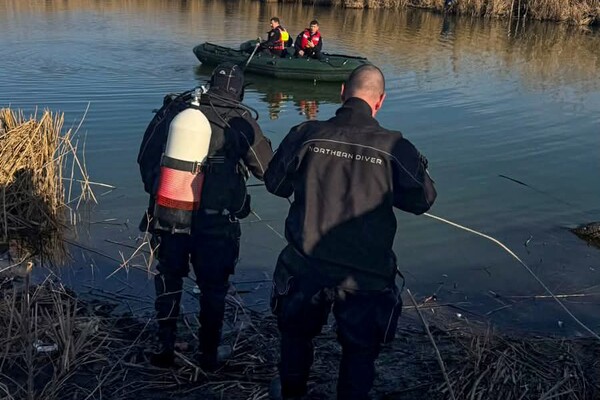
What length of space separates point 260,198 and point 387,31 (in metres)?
18.6

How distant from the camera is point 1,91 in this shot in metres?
13.5

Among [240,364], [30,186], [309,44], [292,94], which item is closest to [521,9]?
[309,44]

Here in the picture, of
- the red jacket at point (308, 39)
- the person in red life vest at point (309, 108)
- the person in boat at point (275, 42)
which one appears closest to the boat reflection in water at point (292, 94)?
the person in red life vest at point (309, 108)

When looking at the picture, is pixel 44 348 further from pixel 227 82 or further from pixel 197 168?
pixel 227 82

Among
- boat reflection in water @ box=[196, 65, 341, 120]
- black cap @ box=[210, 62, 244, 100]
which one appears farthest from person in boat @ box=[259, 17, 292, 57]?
black cap @ box=[210, 62, 244, 100]

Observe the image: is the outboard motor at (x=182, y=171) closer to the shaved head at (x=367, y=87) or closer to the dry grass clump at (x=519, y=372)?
the shaved head at (x=367, y=87)

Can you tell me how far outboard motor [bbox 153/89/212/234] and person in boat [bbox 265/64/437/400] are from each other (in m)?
0.57

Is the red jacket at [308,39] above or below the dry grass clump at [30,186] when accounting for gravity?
above

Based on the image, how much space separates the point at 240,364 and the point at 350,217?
1522 mm

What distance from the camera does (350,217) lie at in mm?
3105

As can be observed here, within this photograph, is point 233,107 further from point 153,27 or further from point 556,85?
point 153,27

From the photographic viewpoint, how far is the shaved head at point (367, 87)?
316 centimetres

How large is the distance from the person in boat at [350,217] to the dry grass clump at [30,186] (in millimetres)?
3874

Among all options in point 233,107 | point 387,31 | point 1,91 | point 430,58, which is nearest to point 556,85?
point 430,58
